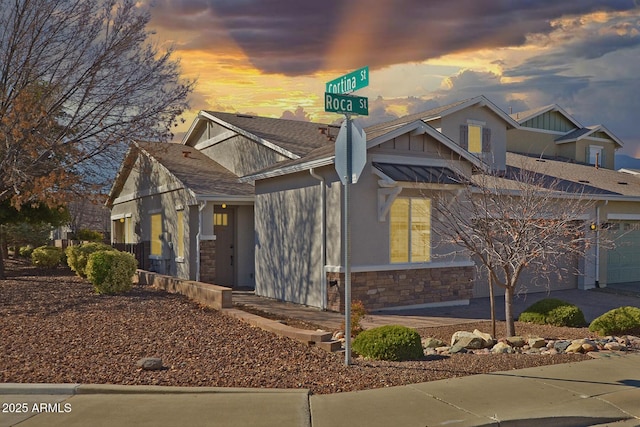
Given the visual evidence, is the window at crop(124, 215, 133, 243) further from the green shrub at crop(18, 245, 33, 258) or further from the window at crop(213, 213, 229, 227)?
the window at crop(213, 213, 229, 227)

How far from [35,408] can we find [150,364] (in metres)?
1.51

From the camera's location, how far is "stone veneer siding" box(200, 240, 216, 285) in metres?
17.1

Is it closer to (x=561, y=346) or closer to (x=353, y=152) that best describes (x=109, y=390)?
(x=353, y=152)

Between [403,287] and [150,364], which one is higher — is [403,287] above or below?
above

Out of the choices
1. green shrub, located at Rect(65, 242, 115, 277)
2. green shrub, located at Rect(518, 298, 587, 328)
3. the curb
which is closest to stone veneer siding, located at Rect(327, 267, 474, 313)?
green shrub, located at Rect(518, 298, 587, 328)

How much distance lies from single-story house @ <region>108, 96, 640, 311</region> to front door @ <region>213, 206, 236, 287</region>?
0.03 metres

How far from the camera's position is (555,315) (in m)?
11.5

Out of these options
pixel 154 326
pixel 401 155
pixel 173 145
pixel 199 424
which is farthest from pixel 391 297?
pixel 173 145

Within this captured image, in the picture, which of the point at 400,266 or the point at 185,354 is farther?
the point at 400,266

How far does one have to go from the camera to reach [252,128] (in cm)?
1944

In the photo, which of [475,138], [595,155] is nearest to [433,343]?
[475,138]

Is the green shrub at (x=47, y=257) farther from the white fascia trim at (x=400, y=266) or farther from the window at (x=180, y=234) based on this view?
the white fascia trim at (x=400, y=266)

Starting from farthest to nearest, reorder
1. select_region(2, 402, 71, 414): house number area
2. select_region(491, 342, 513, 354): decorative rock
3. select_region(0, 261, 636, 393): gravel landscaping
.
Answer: select_region(491, 342, 513, 354): decorative rock
select_region(0, 261, 636, 393): gravel landscaping
select_region(2, 402, 71, 414): house number area

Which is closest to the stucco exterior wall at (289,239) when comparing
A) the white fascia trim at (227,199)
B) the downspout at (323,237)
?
the downspout at (323,237)
